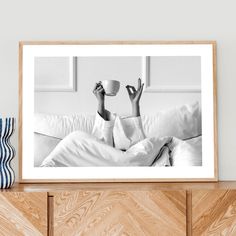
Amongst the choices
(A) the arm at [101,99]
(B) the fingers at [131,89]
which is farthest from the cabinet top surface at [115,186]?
(B) the fingers at [131,89]

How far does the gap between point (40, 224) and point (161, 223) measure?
47cm

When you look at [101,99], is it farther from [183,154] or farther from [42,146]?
[183,154]

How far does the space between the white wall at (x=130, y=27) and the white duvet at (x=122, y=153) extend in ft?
0.65

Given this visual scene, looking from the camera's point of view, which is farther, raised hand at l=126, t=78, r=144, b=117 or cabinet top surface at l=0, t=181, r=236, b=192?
raised hand at l=126, t=78, r=144, b=117

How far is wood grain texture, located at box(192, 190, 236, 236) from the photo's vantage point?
189 cm

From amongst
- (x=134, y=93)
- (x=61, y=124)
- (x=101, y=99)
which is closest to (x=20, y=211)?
(x=61, y=124)

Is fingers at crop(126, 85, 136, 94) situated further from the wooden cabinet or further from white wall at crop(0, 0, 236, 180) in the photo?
the wooden cabinet

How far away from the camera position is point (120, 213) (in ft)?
6.18

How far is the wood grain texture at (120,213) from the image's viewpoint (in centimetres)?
188

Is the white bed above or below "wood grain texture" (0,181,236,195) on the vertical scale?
above

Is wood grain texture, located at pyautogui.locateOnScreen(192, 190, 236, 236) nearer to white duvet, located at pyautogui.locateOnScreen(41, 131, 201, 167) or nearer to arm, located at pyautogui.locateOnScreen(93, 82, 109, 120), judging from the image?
white duvet, located at pyautogui.locateOnScreen(41, 131, 201, 167)

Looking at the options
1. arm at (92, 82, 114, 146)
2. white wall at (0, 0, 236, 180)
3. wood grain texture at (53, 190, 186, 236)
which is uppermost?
white wall at (0, 0, 236, 180)

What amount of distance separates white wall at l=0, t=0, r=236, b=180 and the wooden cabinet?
0.40m

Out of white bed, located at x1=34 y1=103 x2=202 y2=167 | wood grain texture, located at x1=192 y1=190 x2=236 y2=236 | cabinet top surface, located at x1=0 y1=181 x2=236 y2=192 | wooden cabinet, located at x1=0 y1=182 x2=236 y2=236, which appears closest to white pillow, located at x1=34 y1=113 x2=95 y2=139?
white bed, located at x1=34 y1=103 x2=202 y2=167
